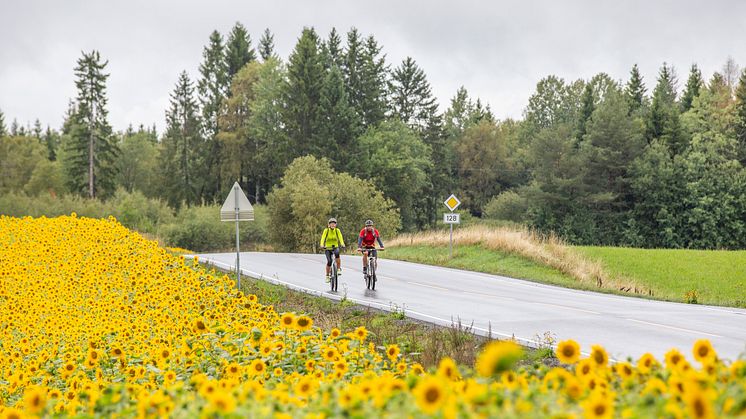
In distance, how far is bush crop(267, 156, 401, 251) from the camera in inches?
1841

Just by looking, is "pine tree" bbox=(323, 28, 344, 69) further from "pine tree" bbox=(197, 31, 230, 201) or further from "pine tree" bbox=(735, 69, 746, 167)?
"pine tree" bbox=(735, 69, 746, 167)

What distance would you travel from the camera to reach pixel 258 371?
5539 mm

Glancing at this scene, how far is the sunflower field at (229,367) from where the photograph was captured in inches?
116

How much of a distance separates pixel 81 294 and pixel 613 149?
55677mm

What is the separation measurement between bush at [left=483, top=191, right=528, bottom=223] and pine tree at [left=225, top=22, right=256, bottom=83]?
29375mm

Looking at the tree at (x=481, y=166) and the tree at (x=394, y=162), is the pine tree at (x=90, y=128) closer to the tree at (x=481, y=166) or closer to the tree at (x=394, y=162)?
the tree at (x=394, y=162)

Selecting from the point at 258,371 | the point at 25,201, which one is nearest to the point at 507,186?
the point at 25,201

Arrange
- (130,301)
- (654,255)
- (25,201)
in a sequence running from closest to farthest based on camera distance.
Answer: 1. (130,301)
2. (654,255)
3. (25,201)

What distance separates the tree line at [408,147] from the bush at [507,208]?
148 mm

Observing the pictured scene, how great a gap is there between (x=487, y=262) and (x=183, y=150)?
5269 cm

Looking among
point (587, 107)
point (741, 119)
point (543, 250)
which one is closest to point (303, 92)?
point (587, 107)

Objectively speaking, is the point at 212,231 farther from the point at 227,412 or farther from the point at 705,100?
the point at 227,412

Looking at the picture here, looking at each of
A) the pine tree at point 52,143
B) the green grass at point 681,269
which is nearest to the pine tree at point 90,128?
the pine tree at point 52,143

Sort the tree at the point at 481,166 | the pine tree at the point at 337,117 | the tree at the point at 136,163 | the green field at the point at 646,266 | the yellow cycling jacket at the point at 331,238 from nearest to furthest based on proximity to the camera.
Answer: the yellow cycling jacket at the point at 331,238
the green field at the point at 646,266
the pine tree at the point at 337,117
the tree at the point at 481,166
the tree at the point at 136,163
